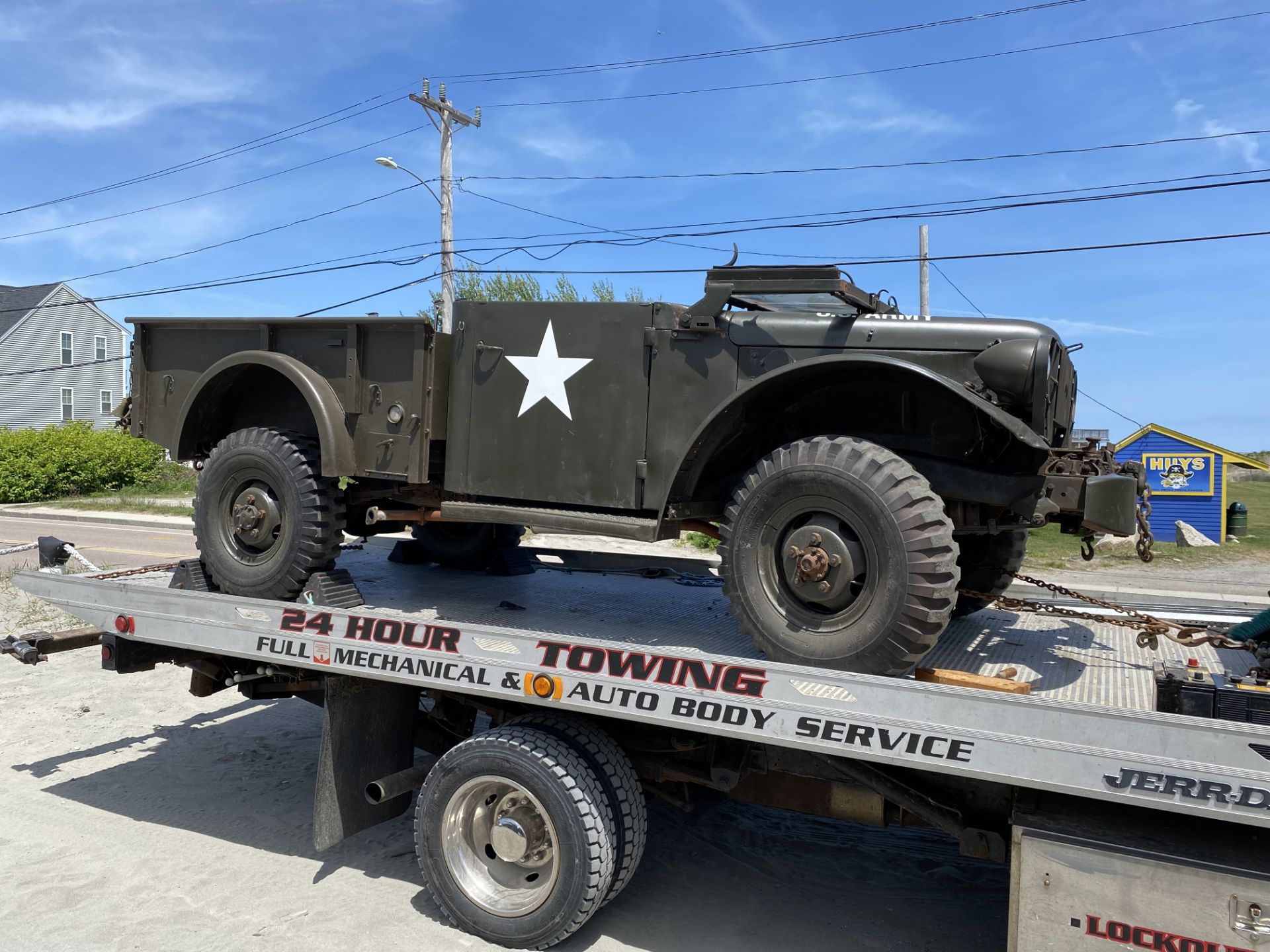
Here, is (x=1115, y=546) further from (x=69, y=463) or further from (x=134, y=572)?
(x=69, y=463)

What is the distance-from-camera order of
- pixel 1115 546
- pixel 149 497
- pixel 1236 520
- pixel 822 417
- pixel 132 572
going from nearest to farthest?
pixel 822 417 → pixel 132 572 → pixel 1115 546 → pixel 1236 520 → pixel 149 497

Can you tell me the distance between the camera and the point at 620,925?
4.09 meters

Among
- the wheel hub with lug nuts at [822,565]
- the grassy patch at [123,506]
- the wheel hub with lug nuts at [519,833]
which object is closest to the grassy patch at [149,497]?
the grassy patch at [123,506]

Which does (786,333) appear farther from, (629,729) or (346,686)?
(346,686)

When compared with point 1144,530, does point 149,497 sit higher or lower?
lower

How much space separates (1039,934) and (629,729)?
1685 millimetres

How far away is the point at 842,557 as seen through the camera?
3.53m

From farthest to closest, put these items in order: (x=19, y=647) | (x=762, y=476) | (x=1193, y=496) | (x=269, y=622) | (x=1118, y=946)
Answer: (x=1193, y=496) → (x=19, y=647) → (x=269, y=622) → (x=762, y=476) → (x=1118, y=946)

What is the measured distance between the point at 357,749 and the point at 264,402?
1.92 m

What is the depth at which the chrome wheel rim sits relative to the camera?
3.95 metres

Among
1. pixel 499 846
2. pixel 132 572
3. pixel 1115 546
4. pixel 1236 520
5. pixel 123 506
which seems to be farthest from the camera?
A: pixel 123 506

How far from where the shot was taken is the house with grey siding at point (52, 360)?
39.4 m

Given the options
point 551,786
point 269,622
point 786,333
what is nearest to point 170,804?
point 269,622

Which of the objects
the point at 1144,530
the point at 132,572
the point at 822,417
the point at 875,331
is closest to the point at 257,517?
the point at 132,572
